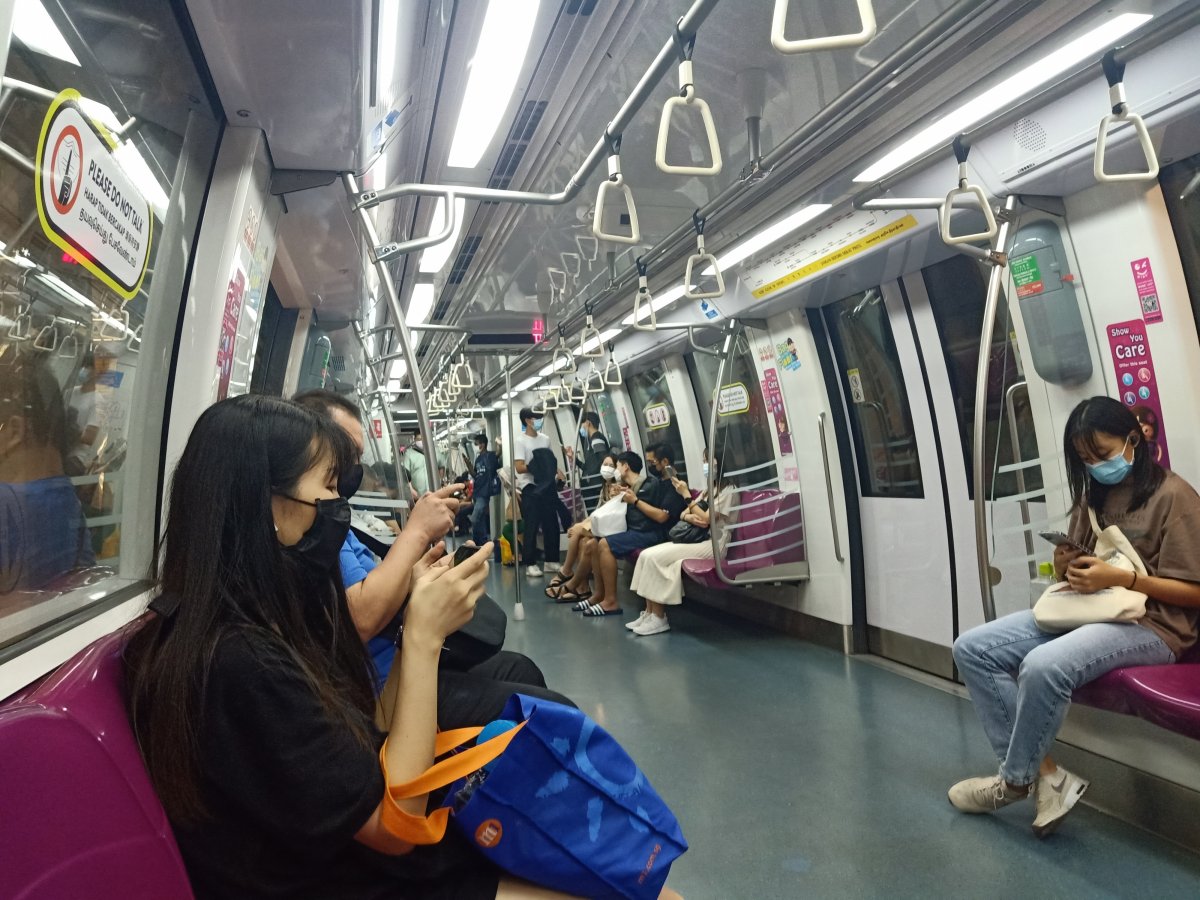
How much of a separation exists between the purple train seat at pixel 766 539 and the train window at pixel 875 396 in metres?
0.60

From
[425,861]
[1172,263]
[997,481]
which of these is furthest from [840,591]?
[425,861]

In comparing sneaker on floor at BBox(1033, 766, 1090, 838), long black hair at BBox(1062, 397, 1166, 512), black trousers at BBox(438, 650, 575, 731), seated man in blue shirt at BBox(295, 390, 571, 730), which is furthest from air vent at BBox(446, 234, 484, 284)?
sneaker on floor at BBox(1033, 766, 1090, 838)

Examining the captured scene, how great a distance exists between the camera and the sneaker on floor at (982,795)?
2.80 meters

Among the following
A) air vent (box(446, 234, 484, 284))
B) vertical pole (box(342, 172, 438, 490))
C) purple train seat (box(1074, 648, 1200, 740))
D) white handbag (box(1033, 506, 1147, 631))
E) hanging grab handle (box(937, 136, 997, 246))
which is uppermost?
air vent (box(446, 234, 484, 284))

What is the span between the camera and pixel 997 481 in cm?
351

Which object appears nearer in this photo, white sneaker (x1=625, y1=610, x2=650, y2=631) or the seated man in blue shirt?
the seated man in blue shirt

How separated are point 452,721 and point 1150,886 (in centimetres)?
228

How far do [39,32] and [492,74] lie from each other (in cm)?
169

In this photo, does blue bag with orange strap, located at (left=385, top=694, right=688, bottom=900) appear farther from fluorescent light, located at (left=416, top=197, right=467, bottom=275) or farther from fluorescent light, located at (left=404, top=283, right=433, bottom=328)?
fluorescent light, located at (left=404, top=283, right=433, bottom=328)

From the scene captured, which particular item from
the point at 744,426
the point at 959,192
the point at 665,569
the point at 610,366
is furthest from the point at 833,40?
the point at 610,366

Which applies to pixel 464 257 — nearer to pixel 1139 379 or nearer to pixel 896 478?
pixel 896 478

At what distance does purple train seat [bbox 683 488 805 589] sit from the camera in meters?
5.67

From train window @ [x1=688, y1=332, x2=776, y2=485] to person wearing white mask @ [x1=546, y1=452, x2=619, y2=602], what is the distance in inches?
60.7

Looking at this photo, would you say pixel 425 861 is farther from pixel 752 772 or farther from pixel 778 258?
pixel 778 258
